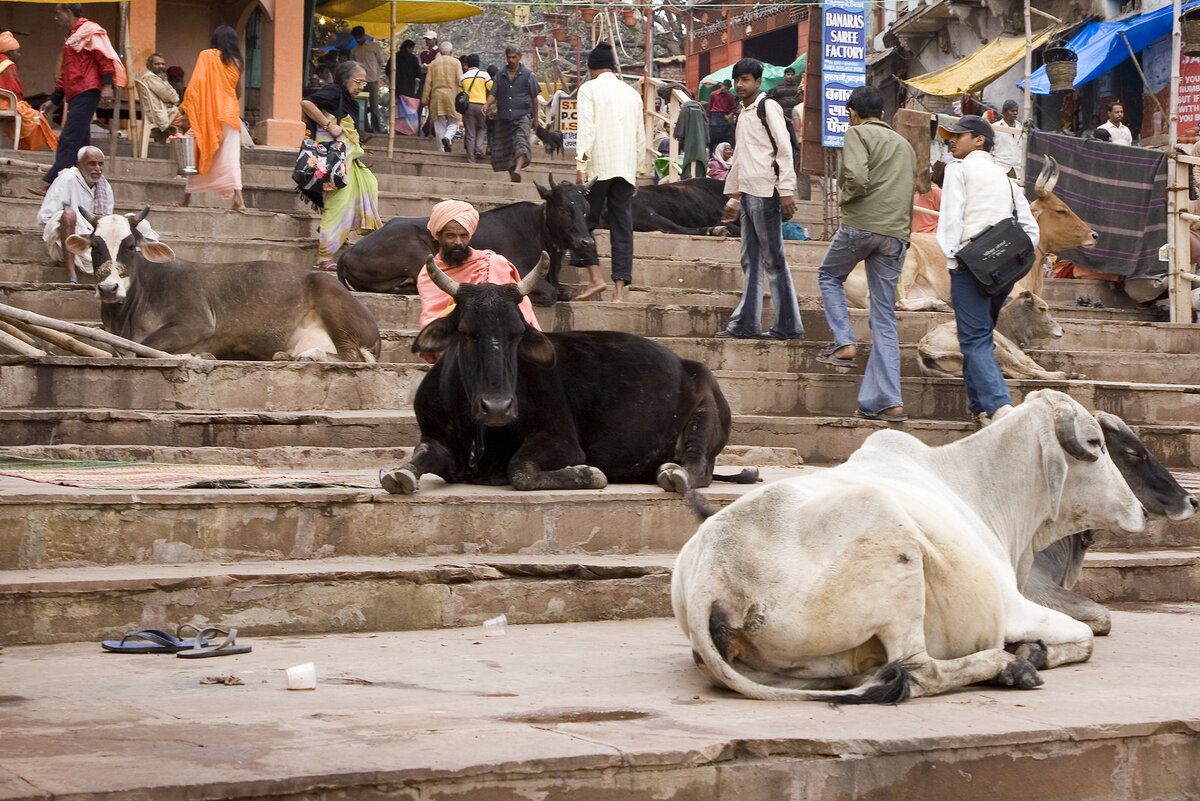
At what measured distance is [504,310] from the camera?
7055 millimetres

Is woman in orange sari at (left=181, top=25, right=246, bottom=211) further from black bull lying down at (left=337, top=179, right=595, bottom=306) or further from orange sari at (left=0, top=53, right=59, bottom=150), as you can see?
orange sari at (left=0, top=53, right=59, bottom=150)

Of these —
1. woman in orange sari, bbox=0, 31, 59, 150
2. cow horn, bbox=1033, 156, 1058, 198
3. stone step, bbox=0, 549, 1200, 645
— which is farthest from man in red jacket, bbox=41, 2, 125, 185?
stone step, bbox=0, 549, 1200, 645

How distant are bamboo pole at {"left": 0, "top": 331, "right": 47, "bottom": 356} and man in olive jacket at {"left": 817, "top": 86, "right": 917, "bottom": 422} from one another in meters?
4.92

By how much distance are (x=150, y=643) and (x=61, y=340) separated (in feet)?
13.9

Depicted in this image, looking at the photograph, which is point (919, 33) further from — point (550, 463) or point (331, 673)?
point (331, 673)

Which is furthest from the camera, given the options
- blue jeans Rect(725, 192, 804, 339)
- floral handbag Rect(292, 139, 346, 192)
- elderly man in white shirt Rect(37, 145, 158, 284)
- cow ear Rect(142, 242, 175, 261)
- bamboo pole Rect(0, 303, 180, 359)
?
floral handbag Rect(292, 139, 346, 192)

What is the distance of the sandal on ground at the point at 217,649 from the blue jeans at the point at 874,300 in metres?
5.37

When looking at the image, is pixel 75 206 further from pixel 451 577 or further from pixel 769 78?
pixel 769 78

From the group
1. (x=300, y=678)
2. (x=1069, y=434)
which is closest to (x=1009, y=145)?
(x=1069, y=434)

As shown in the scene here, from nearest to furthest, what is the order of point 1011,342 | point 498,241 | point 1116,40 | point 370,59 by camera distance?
point 1011,342 < point 498,241 < point 1116,40 < point 370,59

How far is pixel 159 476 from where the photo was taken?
685 centimetres

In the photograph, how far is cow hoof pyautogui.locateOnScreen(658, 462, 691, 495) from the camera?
709 centimetres

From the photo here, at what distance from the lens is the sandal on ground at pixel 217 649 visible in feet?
17.1

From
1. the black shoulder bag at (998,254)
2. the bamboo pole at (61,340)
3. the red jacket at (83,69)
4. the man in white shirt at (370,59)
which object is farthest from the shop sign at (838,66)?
the man in white shirt at (370,59)
